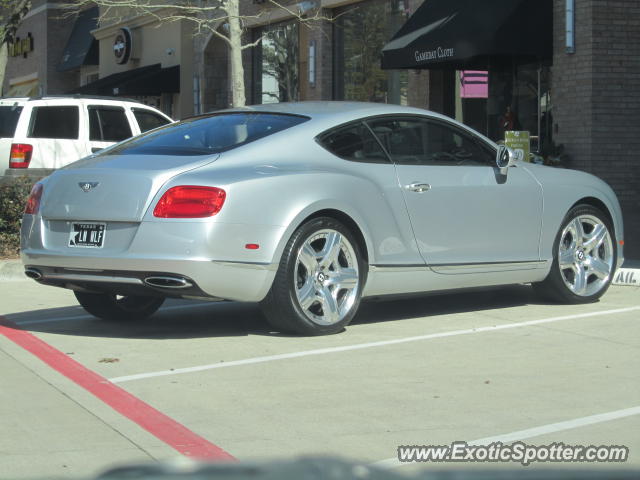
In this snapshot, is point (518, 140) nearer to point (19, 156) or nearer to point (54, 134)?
point (54, 134)

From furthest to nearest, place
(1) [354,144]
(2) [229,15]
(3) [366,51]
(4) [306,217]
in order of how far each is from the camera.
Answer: (3) [366,51] < (2) [229,15] < (1) [354,144] < (4) [306,217]

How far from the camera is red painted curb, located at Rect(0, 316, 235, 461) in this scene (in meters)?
4.17

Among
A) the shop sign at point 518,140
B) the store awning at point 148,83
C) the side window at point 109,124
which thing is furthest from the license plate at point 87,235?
the store awning at point 148,83

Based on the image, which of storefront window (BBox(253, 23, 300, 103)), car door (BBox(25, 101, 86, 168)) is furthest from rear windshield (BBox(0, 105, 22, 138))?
storefront window (BBox(253, 23, 300, 103))

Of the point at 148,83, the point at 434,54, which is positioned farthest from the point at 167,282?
the point at 148,83

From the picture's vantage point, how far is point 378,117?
7473mm

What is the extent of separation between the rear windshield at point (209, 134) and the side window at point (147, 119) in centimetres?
902

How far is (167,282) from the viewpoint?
6.28m

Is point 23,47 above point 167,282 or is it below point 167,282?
above

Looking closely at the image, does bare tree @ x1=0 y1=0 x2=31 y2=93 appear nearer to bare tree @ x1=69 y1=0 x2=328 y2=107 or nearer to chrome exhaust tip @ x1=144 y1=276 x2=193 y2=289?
bare tree @ x1=69 y1=0 x2=328 y2=107

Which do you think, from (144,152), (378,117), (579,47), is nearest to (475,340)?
(378,117)

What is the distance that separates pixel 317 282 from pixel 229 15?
34.7ft

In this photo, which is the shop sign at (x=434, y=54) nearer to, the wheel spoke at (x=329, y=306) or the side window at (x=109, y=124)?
the side window at (x=109, y=124)

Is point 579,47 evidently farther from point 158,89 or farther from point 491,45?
point 158,89
